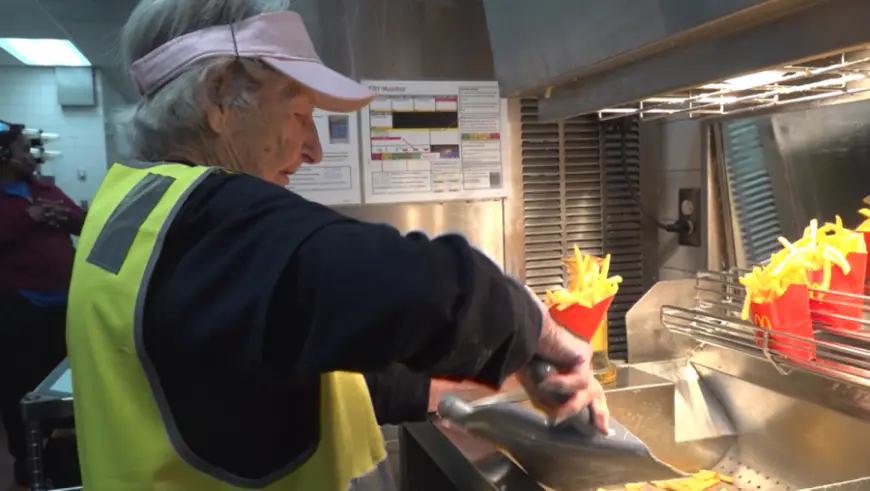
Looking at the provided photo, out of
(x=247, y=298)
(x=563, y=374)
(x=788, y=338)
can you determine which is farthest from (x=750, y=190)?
(x=247, y=298)

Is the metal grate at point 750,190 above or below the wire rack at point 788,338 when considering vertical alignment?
above

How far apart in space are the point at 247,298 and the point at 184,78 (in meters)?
0.29

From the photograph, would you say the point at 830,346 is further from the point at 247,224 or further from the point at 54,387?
the point at 54,387

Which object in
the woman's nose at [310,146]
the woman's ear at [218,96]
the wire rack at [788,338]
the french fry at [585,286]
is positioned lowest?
the wire rack at [788,338]

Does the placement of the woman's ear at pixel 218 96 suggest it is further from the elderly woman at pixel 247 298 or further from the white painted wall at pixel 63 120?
the white painted wall at pixel 63 120

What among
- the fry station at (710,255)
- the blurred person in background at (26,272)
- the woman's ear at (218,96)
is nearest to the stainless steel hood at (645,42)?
the fry station at (710,255)

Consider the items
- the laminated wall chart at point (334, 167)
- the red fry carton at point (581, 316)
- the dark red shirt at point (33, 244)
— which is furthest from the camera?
the dark red shirt at point (33, 244)

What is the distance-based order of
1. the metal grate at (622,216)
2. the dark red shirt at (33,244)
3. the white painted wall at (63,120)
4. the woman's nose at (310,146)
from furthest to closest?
1. the white painted wall at (63,120)
2. the dark red shirt at (33,244)
3. the metal grate at (622,216)
4. the woman's nose at (310,146)

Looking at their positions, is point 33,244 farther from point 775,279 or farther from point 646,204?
point 775,279

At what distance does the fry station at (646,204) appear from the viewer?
86cm

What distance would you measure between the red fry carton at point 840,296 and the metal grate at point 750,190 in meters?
0.31

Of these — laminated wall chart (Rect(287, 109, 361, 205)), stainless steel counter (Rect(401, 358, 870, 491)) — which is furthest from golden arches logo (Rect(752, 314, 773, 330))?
laminated wall chart (Rect(287, 109, 361, 205))

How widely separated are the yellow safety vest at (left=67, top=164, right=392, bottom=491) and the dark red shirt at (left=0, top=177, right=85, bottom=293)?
2.22 metres

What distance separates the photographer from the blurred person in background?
2.63 meters
